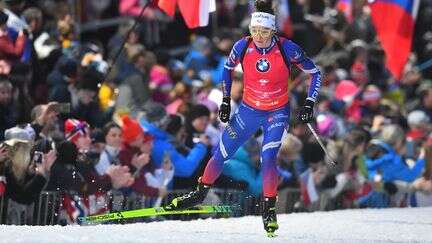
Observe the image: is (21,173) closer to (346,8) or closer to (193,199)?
(193,199)

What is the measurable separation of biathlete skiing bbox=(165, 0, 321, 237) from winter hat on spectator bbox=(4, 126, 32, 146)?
2.12 metres

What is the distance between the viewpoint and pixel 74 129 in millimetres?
14859

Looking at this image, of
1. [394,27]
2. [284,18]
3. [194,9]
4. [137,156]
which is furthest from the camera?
[284,18]

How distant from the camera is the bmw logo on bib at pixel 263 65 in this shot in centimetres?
1293

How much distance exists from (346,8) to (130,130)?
29.0 feet

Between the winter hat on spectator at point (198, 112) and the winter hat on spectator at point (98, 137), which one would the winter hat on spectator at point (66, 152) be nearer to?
the winter hat on spectator at point (98, 137)

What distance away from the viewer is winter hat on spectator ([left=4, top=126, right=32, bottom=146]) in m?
13.8

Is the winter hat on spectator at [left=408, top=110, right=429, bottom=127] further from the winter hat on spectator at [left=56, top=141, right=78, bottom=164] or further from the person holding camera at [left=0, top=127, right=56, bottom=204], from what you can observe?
the person holding camera at [left=0, top=127, right=56, bottom=204]

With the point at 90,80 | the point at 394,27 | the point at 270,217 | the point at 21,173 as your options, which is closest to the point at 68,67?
the point at 90,80

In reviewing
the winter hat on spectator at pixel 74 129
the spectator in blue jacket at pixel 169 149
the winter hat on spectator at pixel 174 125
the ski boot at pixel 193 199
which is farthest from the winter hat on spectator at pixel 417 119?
the ski boot at pixel 193 199

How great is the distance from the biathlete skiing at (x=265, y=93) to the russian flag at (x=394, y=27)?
5.99 meters

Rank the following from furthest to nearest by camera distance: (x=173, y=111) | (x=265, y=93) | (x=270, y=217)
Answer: (x=173, y=111) < (x=265, y=93) < (x=270, y=217)

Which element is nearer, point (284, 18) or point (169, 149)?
point (169, 149)

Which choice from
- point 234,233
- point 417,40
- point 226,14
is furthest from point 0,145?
point 417,40
